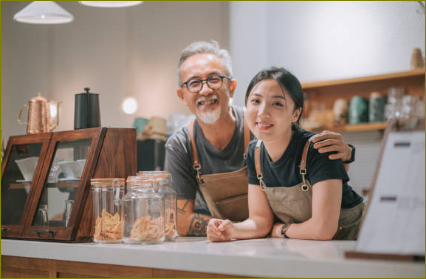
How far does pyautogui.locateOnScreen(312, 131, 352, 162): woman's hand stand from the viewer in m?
1.99

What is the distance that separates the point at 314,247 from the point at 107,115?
6337 mm

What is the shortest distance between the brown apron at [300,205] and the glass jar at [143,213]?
440 millimetres

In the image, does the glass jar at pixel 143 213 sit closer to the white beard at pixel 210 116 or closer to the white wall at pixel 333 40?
the white beard at pixel 210 116

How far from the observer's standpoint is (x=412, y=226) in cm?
138

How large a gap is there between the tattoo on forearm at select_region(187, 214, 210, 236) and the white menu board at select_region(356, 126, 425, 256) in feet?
3.64

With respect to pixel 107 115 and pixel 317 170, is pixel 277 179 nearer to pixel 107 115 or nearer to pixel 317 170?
pixel 317 170

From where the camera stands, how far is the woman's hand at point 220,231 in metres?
1.99

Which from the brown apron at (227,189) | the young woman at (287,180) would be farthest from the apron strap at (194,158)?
the young woman at (287,180)

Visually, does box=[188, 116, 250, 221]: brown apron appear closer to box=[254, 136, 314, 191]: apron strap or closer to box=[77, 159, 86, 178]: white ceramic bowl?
box=[254, 136, 314, 191]: apron strap

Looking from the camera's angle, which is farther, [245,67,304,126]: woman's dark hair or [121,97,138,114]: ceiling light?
[121,97,138,114]: ceiling light

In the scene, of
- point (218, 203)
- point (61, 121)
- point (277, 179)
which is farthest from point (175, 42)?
point (277, 179)

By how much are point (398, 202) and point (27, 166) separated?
1.86 metres

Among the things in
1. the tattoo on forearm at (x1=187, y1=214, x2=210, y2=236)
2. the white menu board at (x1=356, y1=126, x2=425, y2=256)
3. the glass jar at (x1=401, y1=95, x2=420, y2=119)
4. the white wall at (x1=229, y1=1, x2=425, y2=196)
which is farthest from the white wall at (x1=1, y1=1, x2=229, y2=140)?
the white menu board at (x1=356, y1=126, x2=425, y2=256)

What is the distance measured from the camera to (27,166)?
104 inches
